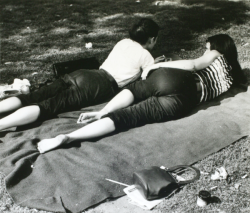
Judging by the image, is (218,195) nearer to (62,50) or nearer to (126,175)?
(126,175)

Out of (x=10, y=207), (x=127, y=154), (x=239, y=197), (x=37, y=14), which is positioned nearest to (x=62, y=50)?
(x=37, y=14)

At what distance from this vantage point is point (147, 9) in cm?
769

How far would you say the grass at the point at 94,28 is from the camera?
206 inches

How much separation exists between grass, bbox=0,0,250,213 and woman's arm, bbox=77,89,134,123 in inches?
46.7

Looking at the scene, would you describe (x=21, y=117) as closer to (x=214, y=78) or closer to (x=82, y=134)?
(x=82, y=134)

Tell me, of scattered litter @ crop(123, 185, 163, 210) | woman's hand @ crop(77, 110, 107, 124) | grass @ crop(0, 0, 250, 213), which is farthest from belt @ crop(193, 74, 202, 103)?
scattered litter @ crop(123, 185, 163, 210)

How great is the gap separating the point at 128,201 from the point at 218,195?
74 centimetres

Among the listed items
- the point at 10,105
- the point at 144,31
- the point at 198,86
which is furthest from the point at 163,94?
the point at 10,105

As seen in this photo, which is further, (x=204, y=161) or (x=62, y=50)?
(x=62, y=50)

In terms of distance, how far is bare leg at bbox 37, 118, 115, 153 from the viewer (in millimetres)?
2586

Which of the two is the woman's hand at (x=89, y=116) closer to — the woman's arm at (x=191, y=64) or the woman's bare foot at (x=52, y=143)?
the woman's bare foot at (x=52, y=143)

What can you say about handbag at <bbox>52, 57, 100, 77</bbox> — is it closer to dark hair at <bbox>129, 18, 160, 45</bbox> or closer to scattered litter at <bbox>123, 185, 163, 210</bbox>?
dark hair at <bbox>129, 18, 160, 45</bbox>

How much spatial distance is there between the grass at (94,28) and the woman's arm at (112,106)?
119 centimetres

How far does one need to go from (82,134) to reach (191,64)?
1.51 meters
